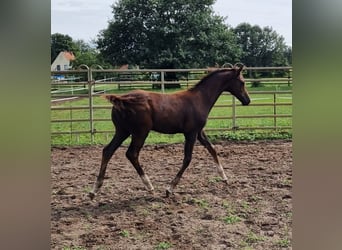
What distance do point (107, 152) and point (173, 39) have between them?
63 cm

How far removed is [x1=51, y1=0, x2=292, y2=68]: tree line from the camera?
5.64ft

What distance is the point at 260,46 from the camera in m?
Answer: 1.81

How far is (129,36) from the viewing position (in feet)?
5.72

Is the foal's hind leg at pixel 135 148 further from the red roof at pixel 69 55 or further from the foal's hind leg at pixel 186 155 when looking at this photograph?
the red roof at pixel 69 55

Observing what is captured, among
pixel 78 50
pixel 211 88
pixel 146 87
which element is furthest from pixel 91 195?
pixel 211 88

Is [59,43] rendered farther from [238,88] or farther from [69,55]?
[238,88]

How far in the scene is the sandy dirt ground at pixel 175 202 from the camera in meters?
1.72

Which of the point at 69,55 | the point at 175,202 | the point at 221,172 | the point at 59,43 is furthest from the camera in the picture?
the point at 221,172

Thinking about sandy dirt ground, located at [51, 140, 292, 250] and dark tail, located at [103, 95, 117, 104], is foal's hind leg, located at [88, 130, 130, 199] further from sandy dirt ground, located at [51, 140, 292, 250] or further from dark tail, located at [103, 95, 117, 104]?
dark tail, located at [103, 95, 117, 104]
